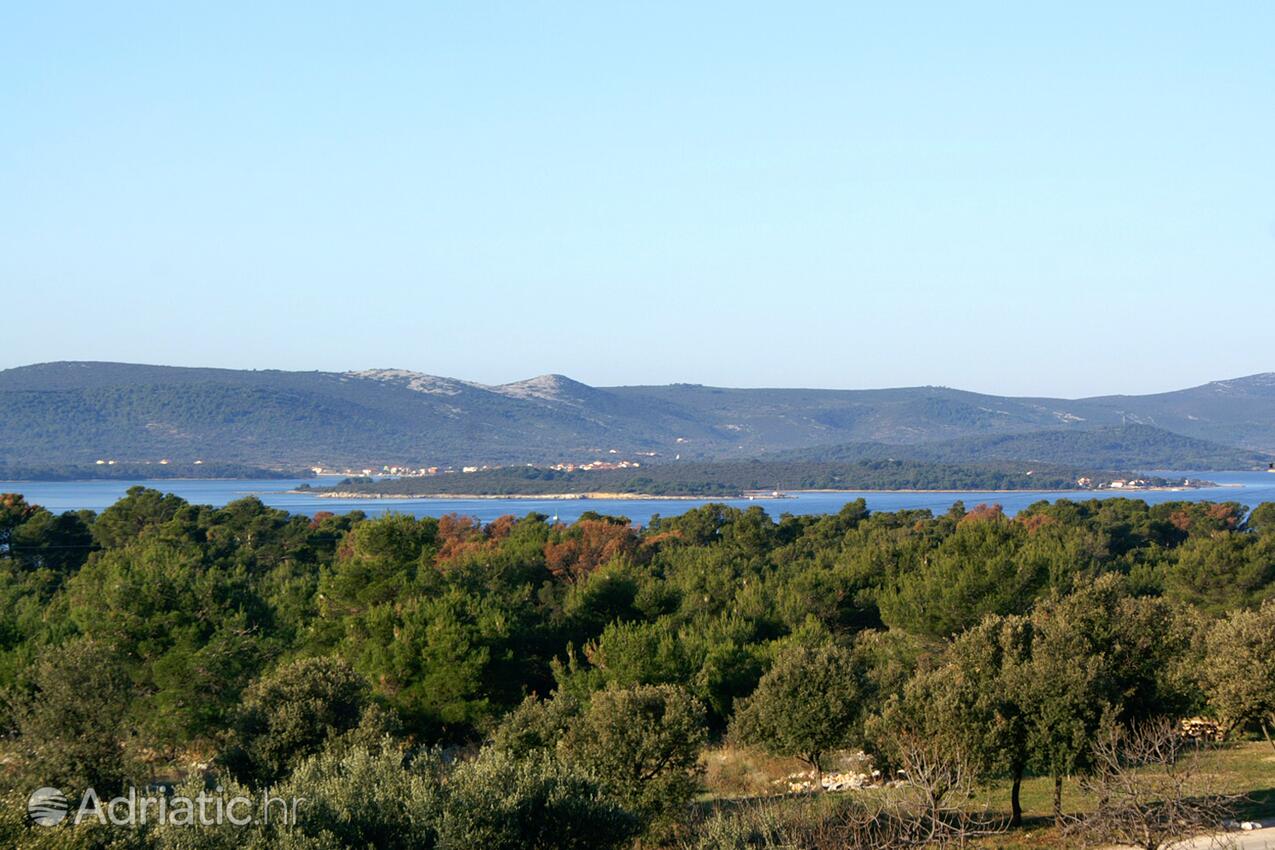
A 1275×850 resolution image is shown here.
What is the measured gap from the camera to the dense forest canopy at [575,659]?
16.0 m

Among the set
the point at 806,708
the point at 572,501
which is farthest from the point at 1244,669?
the point at 572,501

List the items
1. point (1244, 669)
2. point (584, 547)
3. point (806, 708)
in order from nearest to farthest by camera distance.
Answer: point (806, 708)
point (1244, 669)
point (584, 547)

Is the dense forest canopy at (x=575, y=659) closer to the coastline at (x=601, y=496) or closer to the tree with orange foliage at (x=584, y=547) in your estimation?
the tree with orange foliage at (x=584, y=547)

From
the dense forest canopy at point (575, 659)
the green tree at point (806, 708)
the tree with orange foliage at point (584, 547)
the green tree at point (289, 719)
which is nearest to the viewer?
the dense forest canopy at point (575, 659)

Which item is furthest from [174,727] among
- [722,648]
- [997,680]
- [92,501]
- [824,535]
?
[92,501]

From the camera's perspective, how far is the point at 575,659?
101 ft

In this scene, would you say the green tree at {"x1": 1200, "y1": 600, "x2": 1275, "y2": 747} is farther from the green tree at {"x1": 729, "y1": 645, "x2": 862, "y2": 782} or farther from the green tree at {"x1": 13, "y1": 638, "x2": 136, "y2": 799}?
the green tree at {"x1": 13, "y1": 638, "x2": 136, "y2": 799}

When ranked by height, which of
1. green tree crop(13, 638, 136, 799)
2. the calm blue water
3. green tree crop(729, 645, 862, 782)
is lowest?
the calm blue water

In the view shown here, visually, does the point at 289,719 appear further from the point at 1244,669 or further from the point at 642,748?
the point at 1244,669

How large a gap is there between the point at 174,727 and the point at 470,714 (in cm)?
557

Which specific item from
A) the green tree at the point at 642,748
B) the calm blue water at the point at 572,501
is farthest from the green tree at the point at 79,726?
the calm blue water at the point at 572,501

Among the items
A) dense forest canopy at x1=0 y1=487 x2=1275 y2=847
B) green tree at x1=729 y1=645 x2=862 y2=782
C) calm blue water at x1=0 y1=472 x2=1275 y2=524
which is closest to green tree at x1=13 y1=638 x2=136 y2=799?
dense forest canopy at x1=0 y1=487 x2=1275 y2=847

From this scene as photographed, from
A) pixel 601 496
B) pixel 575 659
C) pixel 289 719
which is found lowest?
pixel 601 496

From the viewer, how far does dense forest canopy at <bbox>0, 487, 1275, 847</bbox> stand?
16.0 m
